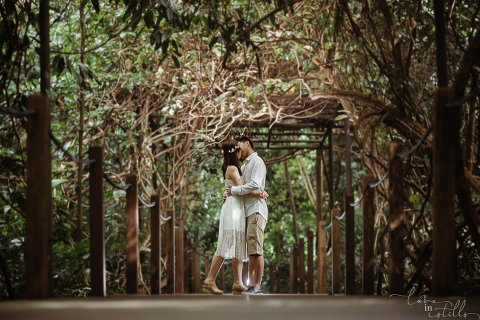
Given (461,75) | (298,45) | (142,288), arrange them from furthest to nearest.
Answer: (142,288) < (298,45) < (461,75)

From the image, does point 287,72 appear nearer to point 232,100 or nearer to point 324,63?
point 232,100

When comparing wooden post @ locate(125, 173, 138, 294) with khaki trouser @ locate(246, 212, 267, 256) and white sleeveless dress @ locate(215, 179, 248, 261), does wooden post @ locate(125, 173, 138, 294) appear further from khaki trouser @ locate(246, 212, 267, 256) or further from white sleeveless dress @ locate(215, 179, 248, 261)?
khaki trouser @ locate(246, 212, 267, 256)

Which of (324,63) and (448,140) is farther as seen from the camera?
(324,63)

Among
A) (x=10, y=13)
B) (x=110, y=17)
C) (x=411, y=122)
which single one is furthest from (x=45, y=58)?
(x=110, y=17)

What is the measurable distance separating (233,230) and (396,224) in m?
1.94

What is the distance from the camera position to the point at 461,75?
2658 mm

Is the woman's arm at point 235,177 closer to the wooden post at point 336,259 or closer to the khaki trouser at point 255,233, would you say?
the khaki trouser at point 255,233

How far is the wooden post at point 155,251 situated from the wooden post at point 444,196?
7.26 ft

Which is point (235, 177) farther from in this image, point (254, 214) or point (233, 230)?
point (233, 230)

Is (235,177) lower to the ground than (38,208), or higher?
higher

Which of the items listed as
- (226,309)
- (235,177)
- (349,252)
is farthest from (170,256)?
(226,309)

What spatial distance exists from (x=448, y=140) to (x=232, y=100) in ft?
13.4

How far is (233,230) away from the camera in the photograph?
14.8 feet

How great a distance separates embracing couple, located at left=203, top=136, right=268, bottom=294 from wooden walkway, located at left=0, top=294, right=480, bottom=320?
6.19ft
